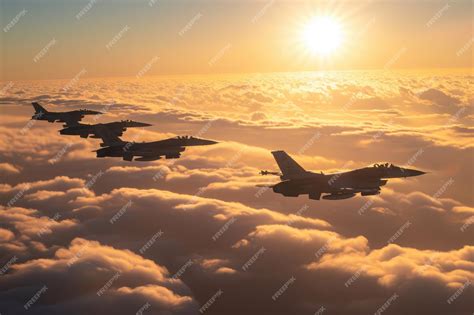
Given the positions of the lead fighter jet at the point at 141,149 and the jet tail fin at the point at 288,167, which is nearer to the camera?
the jet tail fin at the point at 288,167

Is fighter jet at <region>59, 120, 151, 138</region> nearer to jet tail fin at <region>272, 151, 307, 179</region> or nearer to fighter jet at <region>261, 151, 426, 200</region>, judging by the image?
jet tail fin at <region>272, 151, 307, 179</region>

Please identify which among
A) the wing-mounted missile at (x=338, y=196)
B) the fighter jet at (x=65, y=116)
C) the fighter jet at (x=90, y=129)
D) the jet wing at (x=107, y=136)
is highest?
the fighter jet at (x=65, y=116)

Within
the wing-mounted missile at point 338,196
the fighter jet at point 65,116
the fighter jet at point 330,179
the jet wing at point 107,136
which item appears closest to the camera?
the wing-mounted missile at point 338,196

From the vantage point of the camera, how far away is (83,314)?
196 m

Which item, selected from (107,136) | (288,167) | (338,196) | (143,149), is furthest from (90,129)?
(338,196)

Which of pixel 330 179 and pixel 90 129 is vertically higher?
pixel 90 129

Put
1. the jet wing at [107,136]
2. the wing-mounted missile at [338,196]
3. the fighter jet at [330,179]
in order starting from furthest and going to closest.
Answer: the jet wing at [107,136]
the fighter jet at [330,179]
the wing-mounted missile at [338,196]

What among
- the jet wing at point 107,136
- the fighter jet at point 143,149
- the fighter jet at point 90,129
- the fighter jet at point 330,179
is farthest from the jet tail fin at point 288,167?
the fighter jet at point 90,129

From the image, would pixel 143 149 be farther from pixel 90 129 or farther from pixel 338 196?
pixel 338 196

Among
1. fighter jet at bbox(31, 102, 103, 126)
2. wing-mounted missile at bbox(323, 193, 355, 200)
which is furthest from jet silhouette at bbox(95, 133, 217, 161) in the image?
fighter jet at bbox(31, 102, 103, 126)

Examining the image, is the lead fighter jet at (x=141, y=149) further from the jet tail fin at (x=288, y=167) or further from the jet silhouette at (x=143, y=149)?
the jet tail fin at (x=288, y=167)

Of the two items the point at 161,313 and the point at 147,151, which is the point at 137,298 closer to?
the point at 161,313

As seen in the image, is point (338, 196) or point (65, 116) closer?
point (338, 196)

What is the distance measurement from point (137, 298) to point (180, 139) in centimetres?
13105
